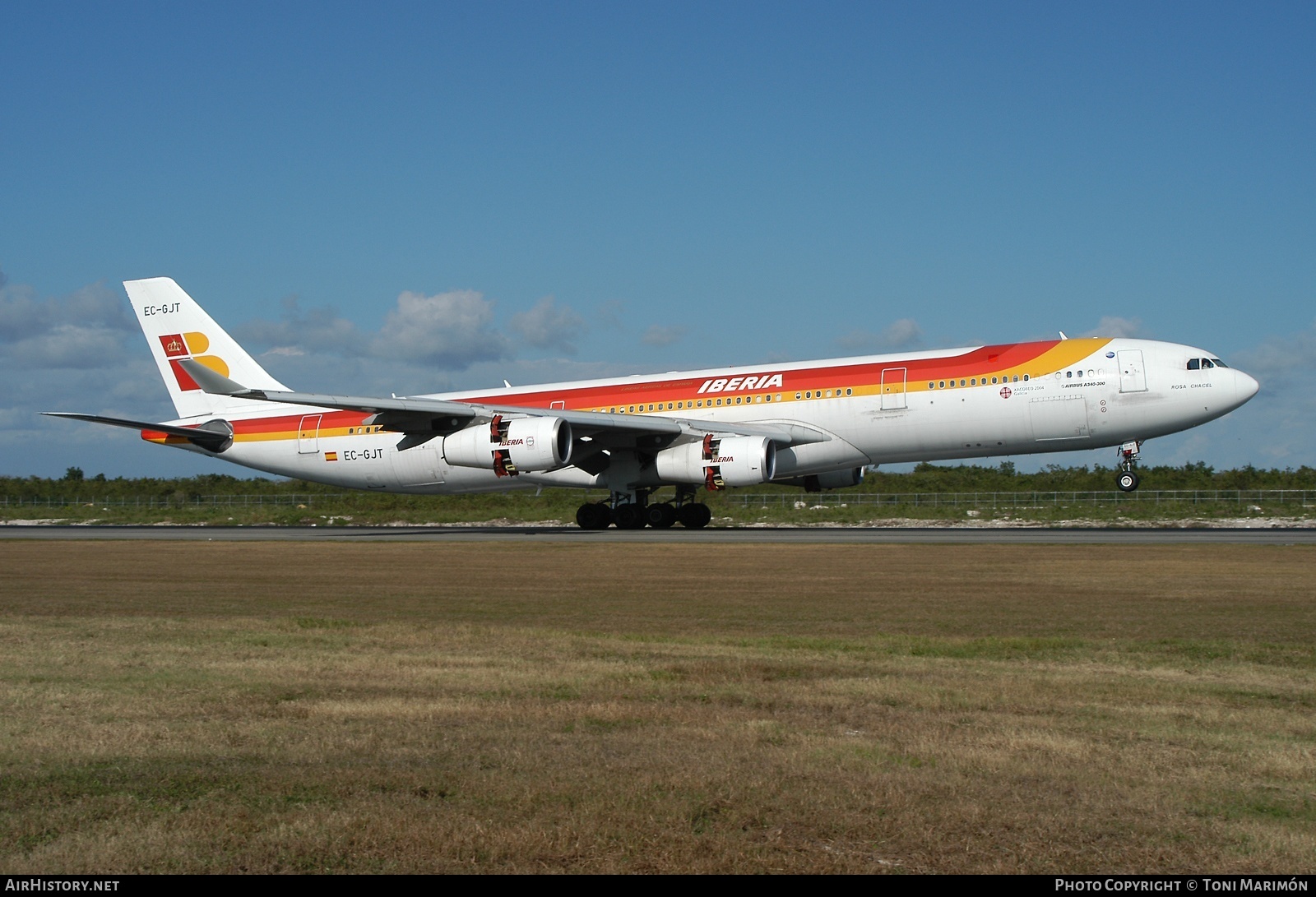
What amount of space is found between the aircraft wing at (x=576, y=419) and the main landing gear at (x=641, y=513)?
2.43 metres

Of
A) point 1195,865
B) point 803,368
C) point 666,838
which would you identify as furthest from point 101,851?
point 803,368

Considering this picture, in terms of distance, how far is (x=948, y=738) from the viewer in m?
7.75

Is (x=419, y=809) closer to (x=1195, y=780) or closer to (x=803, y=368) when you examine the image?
(x=1195, y=780)

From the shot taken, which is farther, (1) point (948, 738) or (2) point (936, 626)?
(2) point (936, 626)

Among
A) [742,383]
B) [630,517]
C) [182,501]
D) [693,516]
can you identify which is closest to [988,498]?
[693,516]

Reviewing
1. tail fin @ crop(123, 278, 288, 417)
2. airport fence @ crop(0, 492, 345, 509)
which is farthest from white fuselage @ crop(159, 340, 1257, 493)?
airport fence @ crop(0, 492, 345, 509)

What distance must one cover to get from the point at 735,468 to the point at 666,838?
98.4ft

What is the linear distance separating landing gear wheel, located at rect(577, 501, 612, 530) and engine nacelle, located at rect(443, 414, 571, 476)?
3819 mm

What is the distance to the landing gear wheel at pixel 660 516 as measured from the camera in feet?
129

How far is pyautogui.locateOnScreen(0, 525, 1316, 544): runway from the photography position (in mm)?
31539

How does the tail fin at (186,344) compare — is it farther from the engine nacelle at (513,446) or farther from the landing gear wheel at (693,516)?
the landing gear wheel at (693,516)

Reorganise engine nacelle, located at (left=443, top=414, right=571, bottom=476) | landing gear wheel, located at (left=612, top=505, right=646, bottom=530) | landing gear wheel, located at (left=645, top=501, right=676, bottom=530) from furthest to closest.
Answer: landing gear wheel, located at (left=645, top=501, right=676, bottom=530) < landing gear wheel, located at (left=612, top=505, right=646, bottom=530) < engine nacelle, located at (left=443, top=414, right=571, bottom=476)

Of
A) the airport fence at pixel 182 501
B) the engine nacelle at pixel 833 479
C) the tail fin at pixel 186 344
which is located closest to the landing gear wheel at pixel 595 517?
the engine nacelle at pixel 833 479

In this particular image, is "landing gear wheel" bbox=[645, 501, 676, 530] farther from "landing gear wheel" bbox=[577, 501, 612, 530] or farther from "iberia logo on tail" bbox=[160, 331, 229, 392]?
"iberia logo on tail" bbox=[160, 331, 229, 392]
